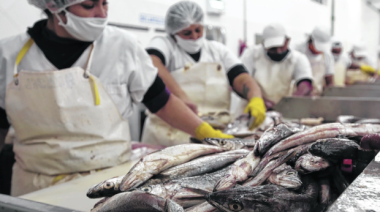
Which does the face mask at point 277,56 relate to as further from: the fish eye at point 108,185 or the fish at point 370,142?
the fish eye at point 108,185

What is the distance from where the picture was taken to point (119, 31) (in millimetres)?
1974

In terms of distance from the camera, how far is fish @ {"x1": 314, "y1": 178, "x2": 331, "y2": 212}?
97 cm

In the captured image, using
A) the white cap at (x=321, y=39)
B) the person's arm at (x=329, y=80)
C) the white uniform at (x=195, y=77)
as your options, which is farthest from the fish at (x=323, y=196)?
the person's arm at (x=329, y=80)

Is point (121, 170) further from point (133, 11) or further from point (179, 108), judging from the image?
point (133, 11)

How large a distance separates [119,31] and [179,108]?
0.60 meters

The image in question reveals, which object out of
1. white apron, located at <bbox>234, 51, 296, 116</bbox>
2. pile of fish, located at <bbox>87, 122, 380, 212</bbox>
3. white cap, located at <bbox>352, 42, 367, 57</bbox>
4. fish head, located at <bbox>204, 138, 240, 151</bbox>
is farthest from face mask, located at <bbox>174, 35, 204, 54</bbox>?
white cap, located at <bbox>352, 42, 367, 57</bbox>

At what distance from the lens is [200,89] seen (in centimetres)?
307

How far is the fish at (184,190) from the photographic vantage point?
98cm

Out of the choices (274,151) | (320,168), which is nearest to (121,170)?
(274,151)

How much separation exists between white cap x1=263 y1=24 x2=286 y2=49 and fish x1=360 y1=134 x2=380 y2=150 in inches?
115

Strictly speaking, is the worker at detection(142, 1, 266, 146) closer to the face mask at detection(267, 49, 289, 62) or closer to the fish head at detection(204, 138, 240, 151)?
the face mask at detection(267, 49, 289, 62)

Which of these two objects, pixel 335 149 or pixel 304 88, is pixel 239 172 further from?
pixel 304 88

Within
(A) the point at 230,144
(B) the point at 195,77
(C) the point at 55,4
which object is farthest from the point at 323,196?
(B) the point at 195,77

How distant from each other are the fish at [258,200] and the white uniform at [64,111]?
1062 mm
